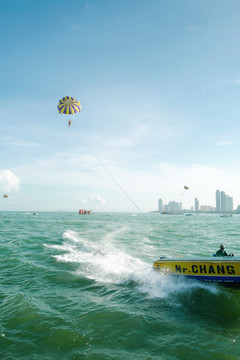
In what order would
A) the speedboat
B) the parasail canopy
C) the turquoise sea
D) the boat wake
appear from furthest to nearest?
the parasail canopy < the boat wake < the speedboat < the turquoise sea

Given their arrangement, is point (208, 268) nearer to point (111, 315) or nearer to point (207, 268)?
point (207, 268)

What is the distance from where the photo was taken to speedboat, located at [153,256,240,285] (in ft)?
31.7

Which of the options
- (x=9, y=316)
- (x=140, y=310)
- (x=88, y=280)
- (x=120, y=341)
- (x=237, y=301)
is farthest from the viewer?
(x=88, y=280)

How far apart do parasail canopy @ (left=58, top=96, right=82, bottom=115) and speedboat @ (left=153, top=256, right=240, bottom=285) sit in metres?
13.4

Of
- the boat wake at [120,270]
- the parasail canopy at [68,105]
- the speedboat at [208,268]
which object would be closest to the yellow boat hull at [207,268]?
the speedboat at [208,268]

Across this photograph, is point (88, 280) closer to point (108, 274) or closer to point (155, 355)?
point (108, 274)

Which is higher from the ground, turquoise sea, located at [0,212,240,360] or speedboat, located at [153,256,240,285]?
speedboat, located at [153,256,240,285]

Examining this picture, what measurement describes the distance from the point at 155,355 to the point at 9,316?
4984mm

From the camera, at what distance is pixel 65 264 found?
48.6ft

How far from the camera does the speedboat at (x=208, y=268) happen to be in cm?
966

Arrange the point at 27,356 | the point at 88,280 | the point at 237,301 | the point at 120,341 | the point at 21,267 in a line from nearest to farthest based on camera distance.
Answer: the point at 27,356
the point at 120,341
the point at 237,301
the point at 88,280
the point at 21,267

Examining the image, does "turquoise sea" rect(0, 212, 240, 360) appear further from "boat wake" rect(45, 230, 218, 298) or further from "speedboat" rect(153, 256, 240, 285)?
"speedboat" rect(153, 256, 240, 285)

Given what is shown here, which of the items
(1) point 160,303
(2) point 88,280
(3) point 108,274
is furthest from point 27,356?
(3) point 108,274

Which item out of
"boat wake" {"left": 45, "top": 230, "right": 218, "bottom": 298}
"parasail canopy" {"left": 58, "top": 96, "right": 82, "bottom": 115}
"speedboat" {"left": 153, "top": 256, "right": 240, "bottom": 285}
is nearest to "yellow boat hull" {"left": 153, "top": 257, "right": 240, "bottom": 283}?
"speedboat" {"left": 153, "top": 256, "right": 240, "bottom": 285}
